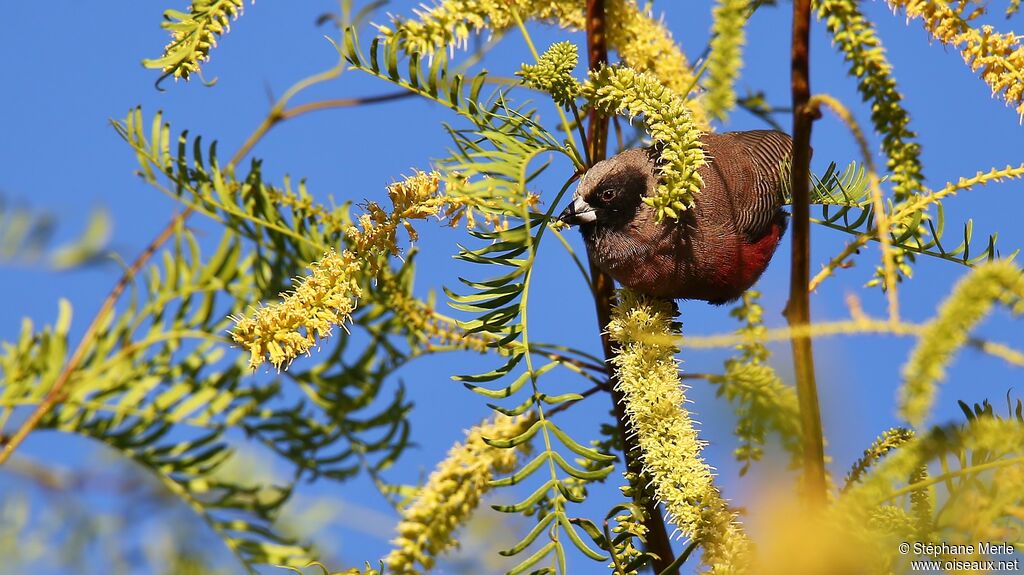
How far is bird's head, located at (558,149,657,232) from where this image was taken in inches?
94.7

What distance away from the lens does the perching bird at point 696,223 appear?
2.43 meters

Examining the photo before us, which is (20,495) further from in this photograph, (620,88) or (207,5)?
(620,88)

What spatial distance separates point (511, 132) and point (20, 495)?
1166mm

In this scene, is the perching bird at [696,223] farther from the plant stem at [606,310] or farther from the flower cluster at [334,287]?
the flower cluster at [334,287]

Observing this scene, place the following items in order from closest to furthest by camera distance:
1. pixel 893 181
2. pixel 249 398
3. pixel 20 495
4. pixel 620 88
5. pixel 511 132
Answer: pixel 620 88, pixel 511 132, pixel 20 495, pixel 893 181, pixel 249 398

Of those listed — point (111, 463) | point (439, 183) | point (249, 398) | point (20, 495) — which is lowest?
point (20, 495)

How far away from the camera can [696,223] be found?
2.49m

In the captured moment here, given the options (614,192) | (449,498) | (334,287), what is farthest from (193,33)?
(614,192)

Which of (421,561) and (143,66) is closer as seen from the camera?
(143,66)

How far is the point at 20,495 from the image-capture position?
1.97m

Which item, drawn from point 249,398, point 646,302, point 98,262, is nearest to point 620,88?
point 646,302

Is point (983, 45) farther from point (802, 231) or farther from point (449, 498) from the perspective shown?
point (449, 498)

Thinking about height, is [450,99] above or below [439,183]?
above

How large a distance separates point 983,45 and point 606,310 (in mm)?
861
